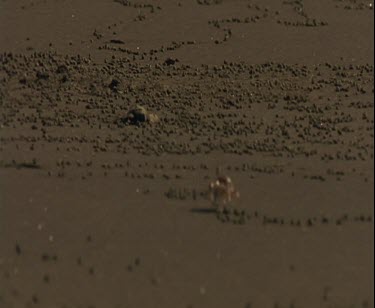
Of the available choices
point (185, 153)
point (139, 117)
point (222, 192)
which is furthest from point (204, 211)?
point (139, 117)

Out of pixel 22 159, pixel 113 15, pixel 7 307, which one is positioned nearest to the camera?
pixel 7 307

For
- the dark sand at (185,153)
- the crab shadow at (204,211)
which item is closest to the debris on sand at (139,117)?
the dark sand at (185,153)

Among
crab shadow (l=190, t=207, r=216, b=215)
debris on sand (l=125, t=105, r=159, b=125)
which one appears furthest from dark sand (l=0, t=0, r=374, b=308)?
debris on sand (l=125, t=105, r=159, b=125)

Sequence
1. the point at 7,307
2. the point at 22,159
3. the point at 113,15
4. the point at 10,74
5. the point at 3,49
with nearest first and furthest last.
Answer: the point at 7,307 < the point at 22,159 < the point at 10,74 < the point at 3,49 < the point at 113,15

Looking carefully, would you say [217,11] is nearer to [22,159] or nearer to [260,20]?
[260,20]

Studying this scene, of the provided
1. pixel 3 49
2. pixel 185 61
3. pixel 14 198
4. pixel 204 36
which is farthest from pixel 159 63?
pixel 14 198

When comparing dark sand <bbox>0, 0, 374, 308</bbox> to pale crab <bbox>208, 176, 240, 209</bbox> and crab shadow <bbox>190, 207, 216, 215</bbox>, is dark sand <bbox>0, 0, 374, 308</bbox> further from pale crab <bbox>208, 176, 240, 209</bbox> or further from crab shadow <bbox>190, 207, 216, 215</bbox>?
pale crab <bbox>208, 176, 240, 209</bbox>
